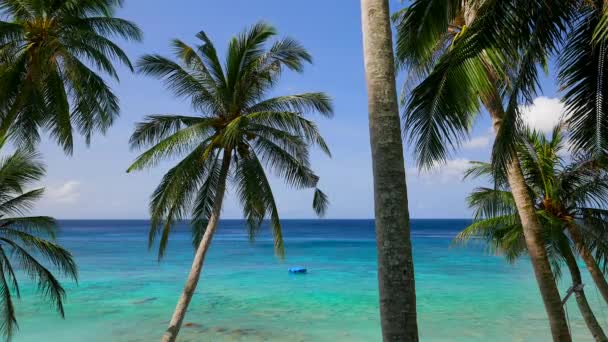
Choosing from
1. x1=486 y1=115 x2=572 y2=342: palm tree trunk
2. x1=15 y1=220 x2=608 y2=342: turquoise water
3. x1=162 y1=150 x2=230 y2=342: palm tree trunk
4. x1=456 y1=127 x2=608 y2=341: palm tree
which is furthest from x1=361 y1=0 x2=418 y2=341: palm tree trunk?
x1=15 y1=220 x2=608 y2=342: turquoise water

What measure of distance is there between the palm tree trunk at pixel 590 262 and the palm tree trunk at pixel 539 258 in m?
2.89

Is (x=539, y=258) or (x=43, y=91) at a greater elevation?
(x=43, y=91)

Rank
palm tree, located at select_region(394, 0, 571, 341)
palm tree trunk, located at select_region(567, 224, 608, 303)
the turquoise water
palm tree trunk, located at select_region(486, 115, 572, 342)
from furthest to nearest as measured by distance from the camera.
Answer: the turquoise water
palm tree trunk, located at select_region(567, 224, 608, 303)
palm tree trunk, located at select_region(486, 115, 572, 342)
palm tree, located at select_region(394, 0, 571, 341)

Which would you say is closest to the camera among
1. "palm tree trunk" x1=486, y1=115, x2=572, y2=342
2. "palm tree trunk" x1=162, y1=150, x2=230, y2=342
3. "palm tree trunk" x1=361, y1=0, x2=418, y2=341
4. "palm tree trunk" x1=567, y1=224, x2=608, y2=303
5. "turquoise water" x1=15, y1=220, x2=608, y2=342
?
"palm tree trunk" x1=361, y1=0, x2=418, y2=341

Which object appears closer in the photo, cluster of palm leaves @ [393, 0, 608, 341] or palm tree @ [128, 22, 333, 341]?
cluster of palm leaves @ [393, 0, 608, 341]

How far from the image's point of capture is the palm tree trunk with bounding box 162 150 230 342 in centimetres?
1006

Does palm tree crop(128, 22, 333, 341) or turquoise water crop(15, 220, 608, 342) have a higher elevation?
palm tree crop(128, 22, 333, 341)

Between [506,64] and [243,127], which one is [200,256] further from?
[506,64]

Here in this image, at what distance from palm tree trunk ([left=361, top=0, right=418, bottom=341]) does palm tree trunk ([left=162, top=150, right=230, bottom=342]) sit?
743 centimetres

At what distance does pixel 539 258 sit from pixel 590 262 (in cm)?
318

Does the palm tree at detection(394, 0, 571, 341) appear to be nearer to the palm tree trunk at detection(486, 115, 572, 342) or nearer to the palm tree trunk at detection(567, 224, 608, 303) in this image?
the palm tree trunk at detection(486, 115, 572, 342)

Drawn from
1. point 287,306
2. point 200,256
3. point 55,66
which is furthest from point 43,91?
point 287,306

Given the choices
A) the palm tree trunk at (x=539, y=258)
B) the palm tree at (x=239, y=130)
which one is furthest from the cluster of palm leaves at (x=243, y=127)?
the palm tree trunk at (x=539, y=258)

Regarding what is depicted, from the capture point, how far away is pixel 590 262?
916cm
